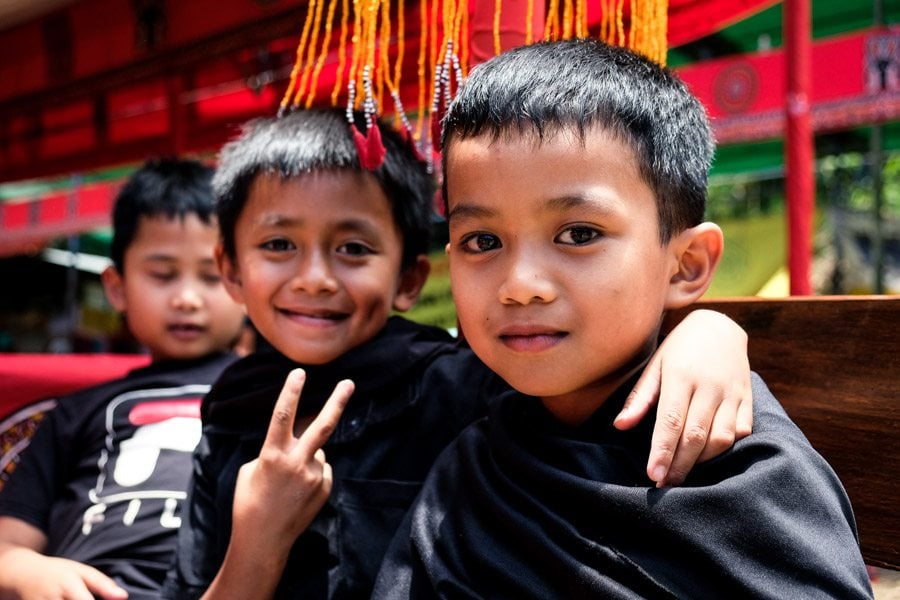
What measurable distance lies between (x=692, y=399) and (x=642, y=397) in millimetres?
41

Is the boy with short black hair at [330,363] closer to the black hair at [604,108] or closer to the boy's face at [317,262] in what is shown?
the boy's face at [317,262]

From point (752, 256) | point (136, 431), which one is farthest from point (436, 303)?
point (136, 431)

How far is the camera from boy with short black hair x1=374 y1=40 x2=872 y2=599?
587 millimetres

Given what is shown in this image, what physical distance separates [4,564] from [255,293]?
0.58 meters

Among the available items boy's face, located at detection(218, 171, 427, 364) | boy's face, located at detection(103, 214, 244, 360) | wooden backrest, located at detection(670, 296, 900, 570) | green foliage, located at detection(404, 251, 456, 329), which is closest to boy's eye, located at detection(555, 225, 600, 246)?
wooden backrest, located at detection(670, 296, 900, 570)

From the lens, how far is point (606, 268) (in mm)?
662

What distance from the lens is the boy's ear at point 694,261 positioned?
0.73m

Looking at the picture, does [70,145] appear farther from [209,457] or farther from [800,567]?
[800,567]

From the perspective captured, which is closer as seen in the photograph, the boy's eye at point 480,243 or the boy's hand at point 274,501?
the boy's eye at point 480,243

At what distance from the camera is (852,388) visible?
77 cm

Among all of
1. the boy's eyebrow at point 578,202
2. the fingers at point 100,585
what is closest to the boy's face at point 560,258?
the boy's eyebrow at point 578,202

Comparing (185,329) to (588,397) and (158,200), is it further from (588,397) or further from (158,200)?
(588,397)

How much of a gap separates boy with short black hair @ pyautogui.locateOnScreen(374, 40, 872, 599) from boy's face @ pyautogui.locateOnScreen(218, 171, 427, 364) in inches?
10.6

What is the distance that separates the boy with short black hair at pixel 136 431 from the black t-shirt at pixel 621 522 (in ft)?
1.86
